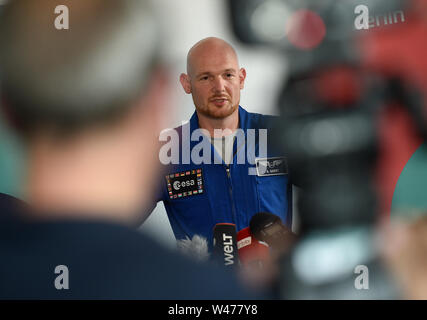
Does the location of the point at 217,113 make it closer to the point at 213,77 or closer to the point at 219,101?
the point at 219,101

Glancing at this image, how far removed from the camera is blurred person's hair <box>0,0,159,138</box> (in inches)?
72.4

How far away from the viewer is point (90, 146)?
1.85 meters

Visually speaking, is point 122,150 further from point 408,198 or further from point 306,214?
point 408,198

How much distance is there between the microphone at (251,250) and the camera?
1.82 m

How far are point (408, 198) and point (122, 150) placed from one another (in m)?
1.34

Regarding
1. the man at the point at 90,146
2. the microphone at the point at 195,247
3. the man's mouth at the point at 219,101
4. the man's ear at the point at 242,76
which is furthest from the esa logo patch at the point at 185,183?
the man's ear at the point at 242,76

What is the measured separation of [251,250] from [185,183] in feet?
1.42

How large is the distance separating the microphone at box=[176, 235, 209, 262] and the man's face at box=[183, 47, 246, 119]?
588 millimetres

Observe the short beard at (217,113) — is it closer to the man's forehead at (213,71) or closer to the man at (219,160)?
the man at (219,160)

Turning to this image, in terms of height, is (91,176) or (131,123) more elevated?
(131,123)

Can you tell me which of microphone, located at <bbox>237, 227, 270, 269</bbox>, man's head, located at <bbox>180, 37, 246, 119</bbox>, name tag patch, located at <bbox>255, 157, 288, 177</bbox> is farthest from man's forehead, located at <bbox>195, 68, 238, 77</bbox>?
microphone, located at <bbox>237, 227, 270, 269</bbox>

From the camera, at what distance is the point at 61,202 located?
6.05 feet

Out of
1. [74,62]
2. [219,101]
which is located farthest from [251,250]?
[74,62]
